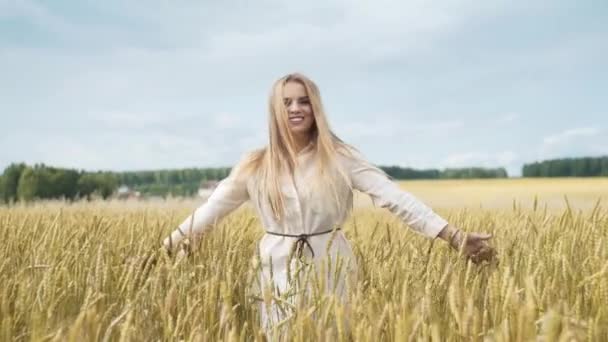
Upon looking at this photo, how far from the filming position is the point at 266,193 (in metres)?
2.67

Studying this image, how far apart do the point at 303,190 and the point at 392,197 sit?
0.34 metres

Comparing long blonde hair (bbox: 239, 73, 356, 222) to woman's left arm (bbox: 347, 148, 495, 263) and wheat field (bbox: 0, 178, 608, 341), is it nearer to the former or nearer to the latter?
woman's left arm (bbox: 347, 148, 495, 263)

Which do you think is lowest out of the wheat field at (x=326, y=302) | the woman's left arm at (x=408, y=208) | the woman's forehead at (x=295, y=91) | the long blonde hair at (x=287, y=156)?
the wheat field at (x=326, y=302)

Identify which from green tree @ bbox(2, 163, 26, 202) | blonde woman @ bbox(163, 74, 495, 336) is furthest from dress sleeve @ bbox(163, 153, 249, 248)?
green tree @ bbox(2, 163, 26, 202)

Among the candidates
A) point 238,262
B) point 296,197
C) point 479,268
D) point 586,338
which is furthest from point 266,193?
point 586,338

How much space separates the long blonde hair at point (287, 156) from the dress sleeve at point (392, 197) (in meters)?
0.07

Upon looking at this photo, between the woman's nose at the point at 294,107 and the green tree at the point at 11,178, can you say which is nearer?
the woman's nose at the point at 294,107

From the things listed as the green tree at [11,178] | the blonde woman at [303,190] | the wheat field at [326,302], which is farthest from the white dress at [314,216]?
the green tree at [11,178]

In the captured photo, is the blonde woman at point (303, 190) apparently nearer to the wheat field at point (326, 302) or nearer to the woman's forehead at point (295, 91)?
the woman's forehead at point (295, 91)

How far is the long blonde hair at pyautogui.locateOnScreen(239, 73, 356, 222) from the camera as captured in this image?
8.69ft

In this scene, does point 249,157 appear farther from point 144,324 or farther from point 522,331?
point 522,331

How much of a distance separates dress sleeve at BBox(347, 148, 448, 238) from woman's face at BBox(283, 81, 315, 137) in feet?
0.70

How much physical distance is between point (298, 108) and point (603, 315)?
1.52m

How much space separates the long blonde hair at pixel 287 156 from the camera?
2.65 metres
